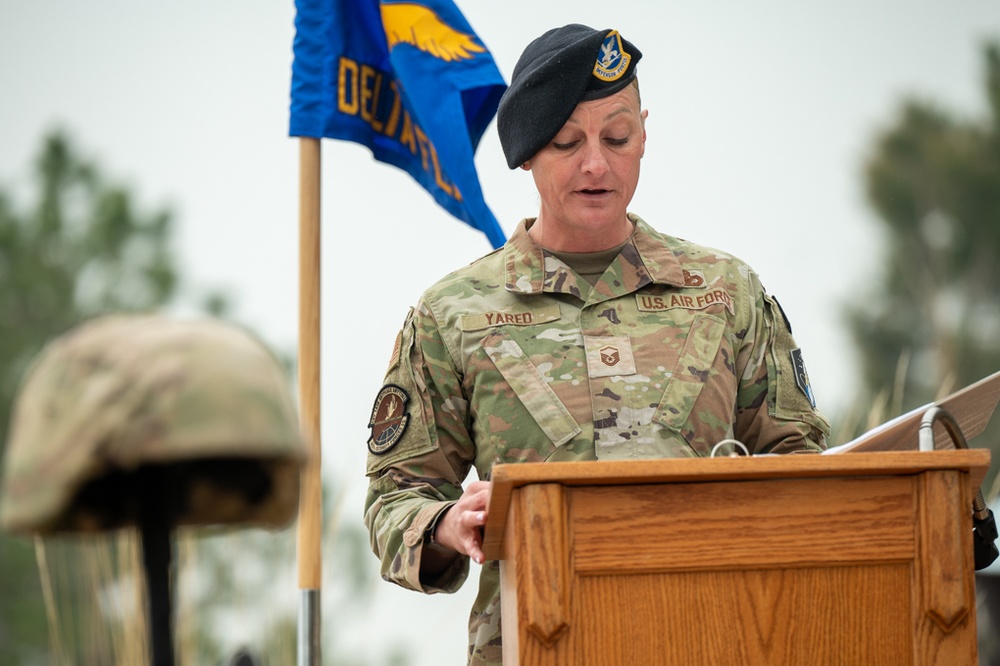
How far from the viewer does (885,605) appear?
1824 mm

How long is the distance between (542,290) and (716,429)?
44cm

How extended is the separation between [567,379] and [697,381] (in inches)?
9.8

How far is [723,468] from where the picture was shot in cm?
172

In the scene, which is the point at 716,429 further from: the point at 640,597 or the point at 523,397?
the point at 640,597

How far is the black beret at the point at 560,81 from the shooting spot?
2590mm

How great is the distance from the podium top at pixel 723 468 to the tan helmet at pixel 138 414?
790 mm

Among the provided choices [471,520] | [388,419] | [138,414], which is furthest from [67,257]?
[138,414]

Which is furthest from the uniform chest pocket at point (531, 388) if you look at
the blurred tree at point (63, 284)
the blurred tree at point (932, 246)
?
the blurred tree at point (932, 246)

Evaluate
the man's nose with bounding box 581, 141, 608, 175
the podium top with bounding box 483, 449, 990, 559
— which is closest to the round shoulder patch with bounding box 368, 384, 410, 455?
the man's nose with bounding box 581, 141, 608, 175

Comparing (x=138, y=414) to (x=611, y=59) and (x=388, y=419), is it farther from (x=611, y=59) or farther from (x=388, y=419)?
(x=611, y=59)

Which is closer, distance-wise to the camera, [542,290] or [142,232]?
[542,290]

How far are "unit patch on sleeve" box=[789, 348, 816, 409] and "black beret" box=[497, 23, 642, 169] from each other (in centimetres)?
65

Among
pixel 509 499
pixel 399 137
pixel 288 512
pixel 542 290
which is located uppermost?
pixel 399 137

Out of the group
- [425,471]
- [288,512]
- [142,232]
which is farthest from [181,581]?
[142,232]
